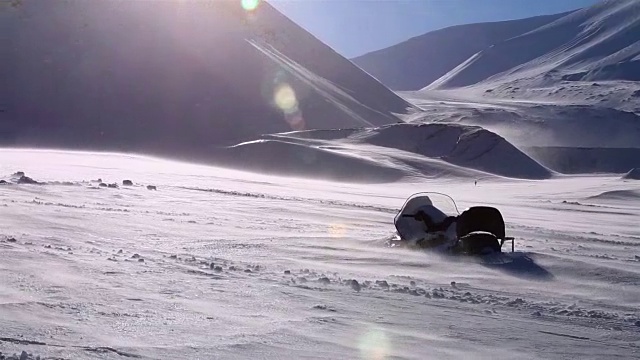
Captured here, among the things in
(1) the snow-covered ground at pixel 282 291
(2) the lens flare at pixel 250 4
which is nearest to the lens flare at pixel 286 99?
(2) the lens flare at pixel 250 4

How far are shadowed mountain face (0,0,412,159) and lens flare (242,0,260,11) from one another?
9187mm

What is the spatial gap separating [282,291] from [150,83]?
63109 mm

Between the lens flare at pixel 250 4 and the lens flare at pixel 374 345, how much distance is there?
90.9 meters

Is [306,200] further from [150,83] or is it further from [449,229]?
[150,83]

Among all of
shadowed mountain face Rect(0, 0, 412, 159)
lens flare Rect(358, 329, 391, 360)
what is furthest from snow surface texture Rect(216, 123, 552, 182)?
lens flare Rect(358, 329, 391, 360)

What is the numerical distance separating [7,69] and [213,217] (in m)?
56.2

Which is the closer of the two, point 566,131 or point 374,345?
point 374,345

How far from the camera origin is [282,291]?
8.46 m

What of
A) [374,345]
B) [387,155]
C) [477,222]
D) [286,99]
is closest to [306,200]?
[477,222]

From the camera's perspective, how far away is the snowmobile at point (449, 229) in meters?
12.3

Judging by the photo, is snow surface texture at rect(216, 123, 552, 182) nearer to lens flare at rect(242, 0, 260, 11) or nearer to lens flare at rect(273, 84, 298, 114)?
lens flare at rect(273, 84, 298, 114)

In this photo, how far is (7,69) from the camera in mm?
66750

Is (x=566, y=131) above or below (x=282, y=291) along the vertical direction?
above

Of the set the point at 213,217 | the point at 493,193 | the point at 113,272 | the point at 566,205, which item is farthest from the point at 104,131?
the point at 113,272
